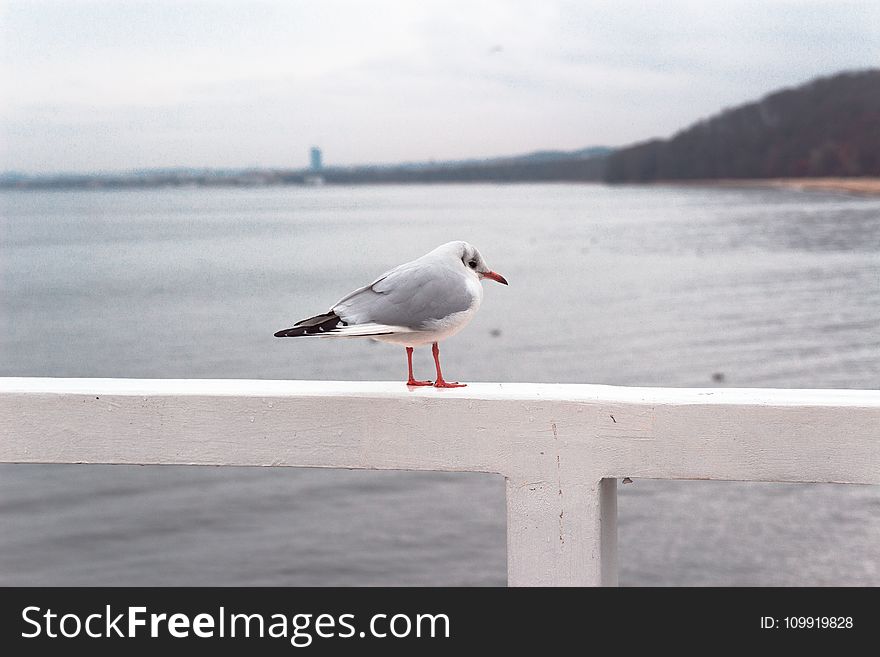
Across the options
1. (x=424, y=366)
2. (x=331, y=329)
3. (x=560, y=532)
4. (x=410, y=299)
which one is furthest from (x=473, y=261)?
(x=424, y=366)

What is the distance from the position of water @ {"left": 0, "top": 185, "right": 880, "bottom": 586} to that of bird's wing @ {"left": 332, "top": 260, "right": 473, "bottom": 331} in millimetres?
6795

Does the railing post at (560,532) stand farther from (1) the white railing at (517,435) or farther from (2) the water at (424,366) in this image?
(2) the water at (424,366)

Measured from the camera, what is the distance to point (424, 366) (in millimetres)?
16047

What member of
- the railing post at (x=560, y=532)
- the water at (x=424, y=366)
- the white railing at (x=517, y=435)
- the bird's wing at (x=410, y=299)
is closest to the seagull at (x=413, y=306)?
the bird's wing at (x=410, y=299)

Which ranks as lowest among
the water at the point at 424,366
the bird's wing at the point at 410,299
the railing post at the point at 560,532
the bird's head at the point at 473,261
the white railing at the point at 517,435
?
the water at the point at 424,366

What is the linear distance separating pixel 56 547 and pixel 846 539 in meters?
6.97

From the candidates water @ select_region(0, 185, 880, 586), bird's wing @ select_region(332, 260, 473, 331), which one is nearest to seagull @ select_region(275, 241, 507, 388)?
bird's wing @ select_region(332, 260, 473, 331)

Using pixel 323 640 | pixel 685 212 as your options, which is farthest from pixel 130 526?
pixel 685 212

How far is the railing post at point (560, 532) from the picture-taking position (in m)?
1.78

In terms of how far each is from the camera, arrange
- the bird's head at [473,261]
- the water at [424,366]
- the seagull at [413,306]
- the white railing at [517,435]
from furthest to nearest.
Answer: the water at [424,366] → the bird's head at [473,261] → the seagull at [413,306] → the white railing at [517,435]

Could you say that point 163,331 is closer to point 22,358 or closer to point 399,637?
point 22,358

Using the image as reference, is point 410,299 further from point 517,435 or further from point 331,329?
point 517,435

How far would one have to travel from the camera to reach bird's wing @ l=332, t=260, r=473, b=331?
6.25 ft

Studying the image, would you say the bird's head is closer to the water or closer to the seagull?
the seagull
